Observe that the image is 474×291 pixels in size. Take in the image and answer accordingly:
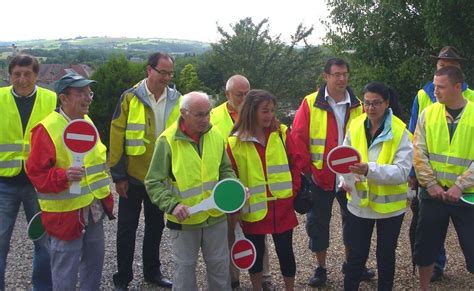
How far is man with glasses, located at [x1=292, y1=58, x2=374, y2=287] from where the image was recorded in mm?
4840

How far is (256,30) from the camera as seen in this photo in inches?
1271

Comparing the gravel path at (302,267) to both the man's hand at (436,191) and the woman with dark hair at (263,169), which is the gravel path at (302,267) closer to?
the woman with dark hair at (263,169)

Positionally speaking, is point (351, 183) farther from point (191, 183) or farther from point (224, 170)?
point (191, 183)

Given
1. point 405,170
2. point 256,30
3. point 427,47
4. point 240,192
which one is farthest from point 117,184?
point 256,30

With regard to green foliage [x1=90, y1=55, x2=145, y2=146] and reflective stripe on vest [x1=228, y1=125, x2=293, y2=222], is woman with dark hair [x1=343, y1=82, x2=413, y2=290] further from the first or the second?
green foliage [x1=90, y1=55, x2=145, y2=146]

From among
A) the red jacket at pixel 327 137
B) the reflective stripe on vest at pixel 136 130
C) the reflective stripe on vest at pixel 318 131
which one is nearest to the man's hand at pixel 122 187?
the reflective stripe on vest at pixel 136 130

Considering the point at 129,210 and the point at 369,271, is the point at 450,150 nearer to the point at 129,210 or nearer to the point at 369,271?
the point at 369,271

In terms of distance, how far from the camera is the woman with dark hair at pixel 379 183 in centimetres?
404

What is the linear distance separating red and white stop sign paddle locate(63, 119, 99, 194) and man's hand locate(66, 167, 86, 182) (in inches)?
2.0

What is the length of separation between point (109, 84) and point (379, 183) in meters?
26.8

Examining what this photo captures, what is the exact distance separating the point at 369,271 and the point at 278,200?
5.46 ft

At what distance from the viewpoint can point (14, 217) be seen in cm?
439

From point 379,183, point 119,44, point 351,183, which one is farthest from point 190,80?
point 119,44

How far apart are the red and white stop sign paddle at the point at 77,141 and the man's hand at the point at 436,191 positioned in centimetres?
289
